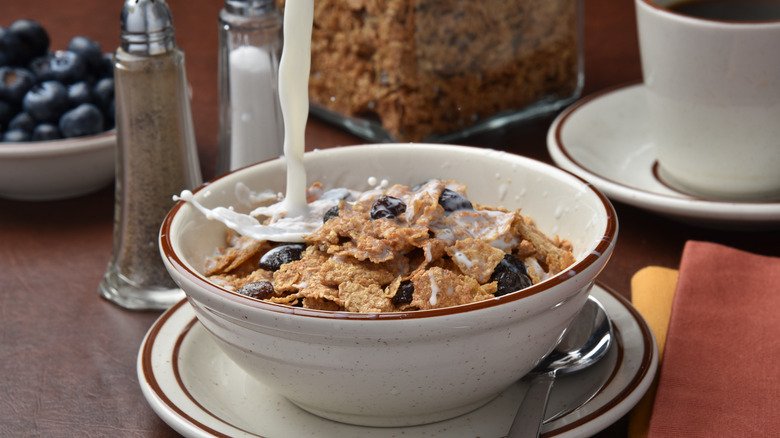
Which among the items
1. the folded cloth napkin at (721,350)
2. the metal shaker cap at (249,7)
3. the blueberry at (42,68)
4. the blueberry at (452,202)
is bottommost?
the folded cloth napkin at (721,350)

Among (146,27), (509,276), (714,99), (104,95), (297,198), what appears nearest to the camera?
(509,276)

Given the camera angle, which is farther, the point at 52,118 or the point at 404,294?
the point at 52,118

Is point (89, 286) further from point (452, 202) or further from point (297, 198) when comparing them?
point (452, 202)

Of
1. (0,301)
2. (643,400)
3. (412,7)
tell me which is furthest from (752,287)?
(0,301)

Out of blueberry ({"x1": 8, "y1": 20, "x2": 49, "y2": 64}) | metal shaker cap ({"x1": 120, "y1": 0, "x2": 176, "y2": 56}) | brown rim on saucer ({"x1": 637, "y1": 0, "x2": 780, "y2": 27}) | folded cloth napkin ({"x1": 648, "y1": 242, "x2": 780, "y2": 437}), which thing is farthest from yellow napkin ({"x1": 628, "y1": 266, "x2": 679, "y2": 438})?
blueberry ({"x1": 8, "y1": 20, "x2": 49, "y2": 64})

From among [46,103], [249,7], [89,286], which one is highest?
[249,7]

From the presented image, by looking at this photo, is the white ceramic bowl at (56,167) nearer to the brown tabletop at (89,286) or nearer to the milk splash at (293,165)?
the brown tabletop at (89,286)

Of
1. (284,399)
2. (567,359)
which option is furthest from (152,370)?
(567,359)

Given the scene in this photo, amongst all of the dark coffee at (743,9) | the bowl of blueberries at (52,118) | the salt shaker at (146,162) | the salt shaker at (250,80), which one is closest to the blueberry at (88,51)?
the bowl of blueberries at (52,118)
